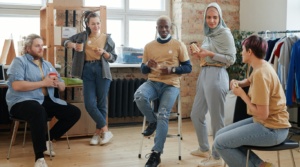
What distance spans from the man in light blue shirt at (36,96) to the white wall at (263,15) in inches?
118

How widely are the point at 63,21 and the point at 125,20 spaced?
100 centimetres

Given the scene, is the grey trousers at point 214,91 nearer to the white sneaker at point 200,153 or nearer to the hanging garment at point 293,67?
the white sneaker at point 200,153

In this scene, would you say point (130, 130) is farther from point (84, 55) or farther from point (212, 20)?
point (212, 20)

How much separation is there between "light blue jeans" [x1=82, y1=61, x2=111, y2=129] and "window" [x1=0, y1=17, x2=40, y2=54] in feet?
4.34

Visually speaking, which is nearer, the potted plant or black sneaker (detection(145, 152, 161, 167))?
black sneaker (detection(145, 152, 161, 167))

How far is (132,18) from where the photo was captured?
4.57 meters

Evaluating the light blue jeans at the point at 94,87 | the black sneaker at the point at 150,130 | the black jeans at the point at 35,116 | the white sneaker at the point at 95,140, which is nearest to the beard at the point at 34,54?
the black jeans at the point at 35,116

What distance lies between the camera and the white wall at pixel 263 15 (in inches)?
157

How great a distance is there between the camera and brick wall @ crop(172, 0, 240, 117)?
448 cm

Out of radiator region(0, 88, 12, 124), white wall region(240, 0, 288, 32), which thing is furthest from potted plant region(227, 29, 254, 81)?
radiator region(0, 88, 12, 124)

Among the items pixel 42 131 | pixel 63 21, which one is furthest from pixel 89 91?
pixel 63 21

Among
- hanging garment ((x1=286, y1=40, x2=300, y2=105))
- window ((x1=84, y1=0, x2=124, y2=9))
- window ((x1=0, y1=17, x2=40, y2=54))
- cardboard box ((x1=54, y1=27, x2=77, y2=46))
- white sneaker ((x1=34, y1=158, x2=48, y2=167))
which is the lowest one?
white sneaker ((x1=34, y1=158, x2=48, y2=167))

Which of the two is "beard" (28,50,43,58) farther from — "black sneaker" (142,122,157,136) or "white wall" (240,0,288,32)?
"white wall" (240,0,288,32)

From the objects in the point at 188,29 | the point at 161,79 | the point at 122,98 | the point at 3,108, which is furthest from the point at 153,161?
the point at 188,29
